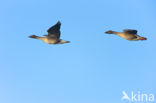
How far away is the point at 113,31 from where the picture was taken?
1734cm

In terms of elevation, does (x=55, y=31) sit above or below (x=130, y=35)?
above

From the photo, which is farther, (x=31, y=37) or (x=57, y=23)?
(x=31, y=37)

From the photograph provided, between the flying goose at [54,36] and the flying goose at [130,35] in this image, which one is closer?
the flying goose at [54,36]

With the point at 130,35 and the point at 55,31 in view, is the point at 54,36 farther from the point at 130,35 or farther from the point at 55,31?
the point at 130,35

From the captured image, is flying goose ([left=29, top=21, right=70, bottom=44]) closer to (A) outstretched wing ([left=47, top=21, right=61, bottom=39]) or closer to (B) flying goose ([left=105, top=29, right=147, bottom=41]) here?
(A) outstretched wing ([left=47, top=21, right=61, bottom=39])

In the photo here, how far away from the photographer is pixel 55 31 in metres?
16.3

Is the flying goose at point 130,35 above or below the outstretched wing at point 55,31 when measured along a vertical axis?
below

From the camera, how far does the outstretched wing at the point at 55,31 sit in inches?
632

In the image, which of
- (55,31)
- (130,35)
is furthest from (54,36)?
(130,35)

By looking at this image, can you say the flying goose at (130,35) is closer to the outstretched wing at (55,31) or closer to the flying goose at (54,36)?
the flying goose at (54,36)

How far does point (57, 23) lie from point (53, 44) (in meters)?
1.18

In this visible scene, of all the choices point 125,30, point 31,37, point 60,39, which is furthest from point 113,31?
point 31,37

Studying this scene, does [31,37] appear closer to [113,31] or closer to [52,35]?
[52,35]

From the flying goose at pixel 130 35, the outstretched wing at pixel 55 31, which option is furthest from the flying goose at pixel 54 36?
the flying goose at pixel 130 35
